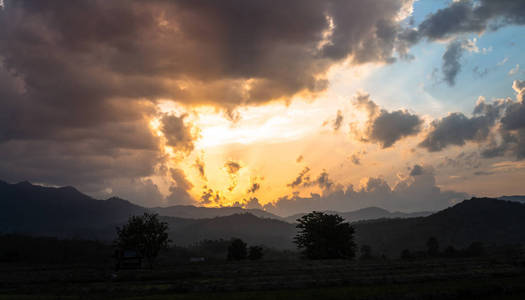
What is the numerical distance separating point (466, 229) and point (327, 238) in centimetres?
12696

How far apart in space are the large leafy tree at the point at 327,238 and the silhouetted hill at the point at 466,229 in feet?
290

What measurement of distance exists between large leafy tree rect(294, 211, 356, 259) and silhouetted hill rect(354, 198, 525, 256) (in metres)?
88.4

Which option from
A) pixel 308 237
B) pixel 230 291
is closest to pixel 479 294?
pixel 230 291

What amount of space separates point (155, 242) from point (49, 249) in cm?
7233

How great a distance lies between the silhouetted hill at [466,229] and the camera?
162500 mm

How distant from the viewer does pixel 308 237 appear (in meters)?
80.8

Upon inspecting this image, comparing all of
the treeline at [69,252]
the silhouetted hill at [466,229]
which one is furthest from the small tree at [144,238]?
the silhouetted hill at [466,229]

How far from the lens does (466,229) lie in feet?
567

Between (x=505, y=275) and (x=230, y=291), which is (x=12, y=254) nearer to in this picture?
(x=230, y=291)

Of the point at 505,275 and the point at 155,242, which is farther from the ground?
the point at 155,242

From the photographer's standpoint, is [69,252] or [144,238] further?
[69,252]

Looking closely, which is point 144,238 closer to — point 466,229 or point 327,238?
point 327,238

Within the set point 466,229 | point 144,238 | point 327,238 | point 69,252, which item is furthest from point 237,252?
point 466,229

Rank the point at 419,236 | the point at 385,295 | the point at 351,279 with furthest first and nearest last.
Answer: the point at 419,236
the point at 351,279
the point at 385,295
